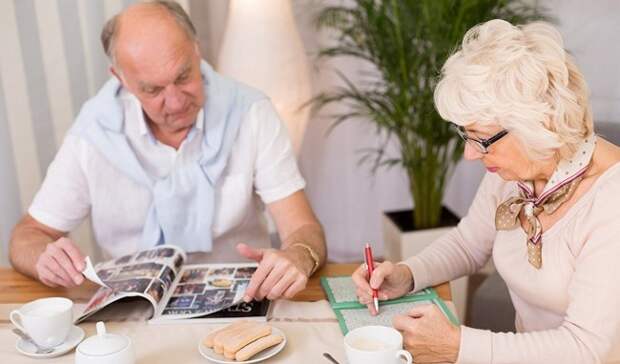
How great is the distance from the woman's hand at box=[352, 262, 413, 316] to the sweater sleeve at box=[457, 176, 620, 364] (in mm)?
236

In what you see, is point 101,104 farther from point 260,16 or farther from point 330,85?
point 330,85

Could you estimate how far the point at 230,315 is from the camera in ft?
4.82

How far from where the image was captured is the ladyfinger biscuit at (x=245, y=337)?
4.19ft

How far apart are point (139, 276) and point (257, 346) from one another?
395mm

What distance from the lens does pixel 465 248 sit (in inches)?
67.0

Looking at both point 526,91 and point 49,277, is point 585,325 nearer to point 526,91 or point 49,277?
point 526,91

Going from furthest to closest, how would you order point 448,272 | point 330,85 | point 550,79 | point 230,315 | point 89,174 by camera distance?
1. point 330,85
2. point 89,174
3. point 448,272
4. point 230,315
5. point 550,79

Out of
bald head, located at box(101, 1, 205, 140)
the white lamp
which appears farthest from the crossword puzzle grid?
the white lamp

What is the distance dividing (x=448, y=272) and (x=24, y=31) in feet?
5.47

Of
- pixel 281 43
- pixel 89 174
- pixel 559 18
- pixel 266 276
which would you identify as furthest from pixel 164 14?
pixel 559 18

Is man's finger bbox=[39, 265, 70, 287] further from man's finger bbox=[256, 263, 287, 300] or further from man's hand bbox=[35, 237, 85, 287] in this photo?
man's finger bbox=[256, 263, 287, 300]

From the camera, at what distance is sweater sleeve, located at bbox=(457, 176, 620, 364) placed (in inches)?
50.1

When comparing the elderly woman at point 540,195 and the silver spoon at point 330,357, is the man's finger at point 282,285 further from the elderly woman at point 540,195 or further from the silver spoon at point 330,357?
the silver spoon at point 330,357

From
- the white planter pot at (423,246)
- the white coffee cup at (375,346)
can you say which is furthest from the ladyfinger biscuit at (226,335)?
the white planter pot at (423,246)
